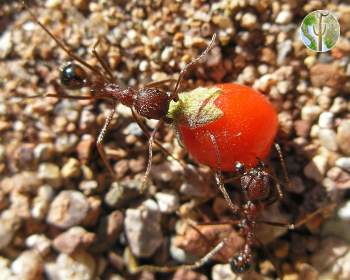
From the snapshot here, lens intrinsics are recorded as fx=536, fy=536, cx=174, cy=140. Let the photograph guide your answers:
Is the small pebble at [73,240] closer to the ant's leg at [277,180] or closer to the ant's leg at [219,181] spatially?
the ant's leg at [219,181]

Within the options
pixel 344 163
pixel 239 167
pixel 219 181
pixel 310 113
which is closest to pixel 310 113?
pixel 310 113

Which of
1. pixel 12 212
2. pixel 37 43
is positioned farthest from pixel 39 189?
pixel 37 43

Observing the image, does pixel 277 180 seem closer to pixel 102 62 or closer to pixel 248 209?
pixel 248 209

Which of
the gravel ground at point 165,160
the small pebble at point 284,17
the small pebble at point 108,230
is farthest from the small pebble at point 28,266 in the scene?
the small pebble at point 284,17

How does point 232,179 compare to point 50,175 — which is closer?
point 232,179

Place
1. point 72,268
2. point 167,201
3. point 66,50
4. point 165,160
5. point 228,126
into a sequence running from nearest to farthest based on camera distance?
point 228,126 < point 72,268 < point 167,201 < point 165,160 < point 66,50
